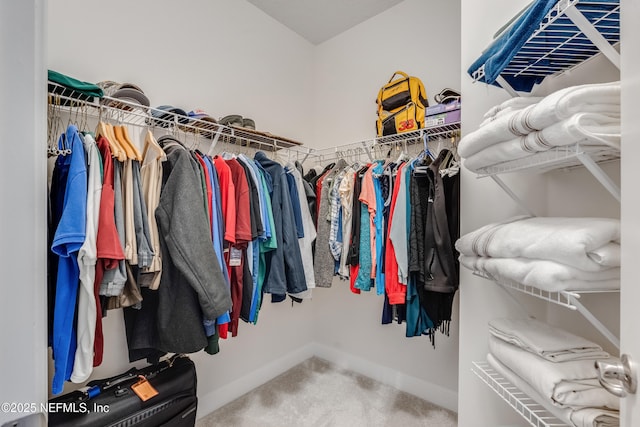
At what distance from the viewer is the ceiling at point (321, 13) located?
2338mm

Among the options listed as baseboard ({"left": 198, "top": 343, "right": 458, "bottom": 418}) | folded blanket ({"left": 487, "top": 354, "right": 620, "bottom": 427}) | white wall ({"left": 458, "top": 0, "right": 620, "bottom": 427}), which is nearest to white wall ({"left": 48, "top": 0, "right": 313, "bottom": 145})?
white wall ({"left": 458, "top": 0, "right": 620, "bottom": 427})

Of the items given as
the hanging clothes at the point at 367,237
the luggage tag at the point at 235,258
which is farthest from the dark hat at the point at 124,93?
the hanging clothes at the point at 367,237

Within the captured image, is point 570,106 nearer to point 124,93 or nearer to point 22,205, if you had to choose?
point 22,205

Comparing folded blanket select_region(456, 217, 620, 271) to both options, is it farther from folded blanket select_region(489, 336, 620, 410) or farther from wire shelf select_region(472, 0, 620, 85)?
wire shelf select_region(472, 0, 620, 85)

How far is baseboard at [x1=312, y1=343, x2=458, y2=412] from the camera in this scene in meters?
2.05

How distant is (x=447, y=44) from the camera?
2.10 metres

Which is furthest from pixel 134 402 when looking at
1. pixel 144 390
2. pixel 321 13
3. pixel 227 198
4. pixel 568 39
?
pixel 321 13

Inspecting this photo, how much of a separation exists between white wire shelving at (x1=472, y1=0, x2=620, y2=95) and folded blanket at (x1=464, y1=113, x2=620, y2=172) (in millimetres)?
158

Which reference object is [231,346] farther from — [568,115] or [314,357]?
[568,115]

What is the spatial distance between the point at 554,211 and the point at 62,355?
1.74 m

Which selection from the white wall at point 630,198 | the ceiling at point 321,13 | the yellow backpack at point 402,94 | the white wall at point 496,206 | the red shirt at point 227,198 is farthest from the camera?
the ceiling at point 321,13

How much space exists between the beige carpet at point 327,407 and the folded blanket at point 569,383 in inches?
56.6

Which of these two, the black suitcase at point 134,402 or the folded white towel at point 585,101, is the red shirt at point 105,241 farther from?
the folded white towel at point 585,101

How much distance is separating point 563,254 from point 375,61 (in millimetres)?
2252
